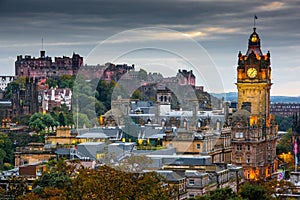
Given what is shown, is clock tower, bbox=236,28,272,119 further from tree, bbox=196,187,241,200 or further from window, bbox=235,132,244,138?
tree, bbox=196,187,241,200

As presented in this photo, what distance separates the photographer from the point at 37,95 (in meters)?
138

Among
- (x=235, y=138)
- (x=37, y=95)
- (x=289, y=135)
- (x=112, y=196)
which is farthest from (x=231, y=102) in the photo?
(x=112, y=196)

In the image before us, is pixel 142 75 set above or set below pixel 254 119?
above

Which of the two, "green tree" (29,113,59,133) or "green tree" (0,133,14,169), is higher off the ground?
"green tree" (29,113,59,133)

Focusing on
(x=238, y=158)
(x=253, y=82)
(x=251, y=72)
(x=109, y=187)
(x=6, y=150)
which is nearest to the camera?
(x=109, y=187)

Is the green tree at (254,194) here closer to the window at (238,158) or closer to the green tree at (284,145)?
the window at (238,158)

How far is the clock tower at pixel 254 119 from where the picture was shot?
98.1 m

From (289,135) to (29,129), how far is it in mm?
29733

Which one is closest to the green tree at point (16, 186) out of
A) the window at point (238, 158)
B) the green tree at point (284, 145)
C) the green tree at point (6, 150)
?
the green tree at point (6, 150)

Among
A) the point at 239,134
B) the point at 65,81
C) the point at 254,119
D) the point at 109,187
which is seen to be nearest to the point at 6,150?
the point at 239,134

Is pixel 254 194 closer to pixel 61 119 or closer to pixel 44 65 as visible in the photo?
pixel 61 119

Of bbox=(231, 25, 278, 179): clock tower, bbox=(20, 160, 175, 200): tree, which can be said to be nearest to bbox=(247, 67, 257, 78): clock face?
bbox=(231, 25, 278, 179): clock tower

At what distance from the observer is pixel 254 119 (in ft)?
335

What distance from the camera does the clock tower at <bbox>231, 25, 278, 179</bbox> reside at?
322 ft
